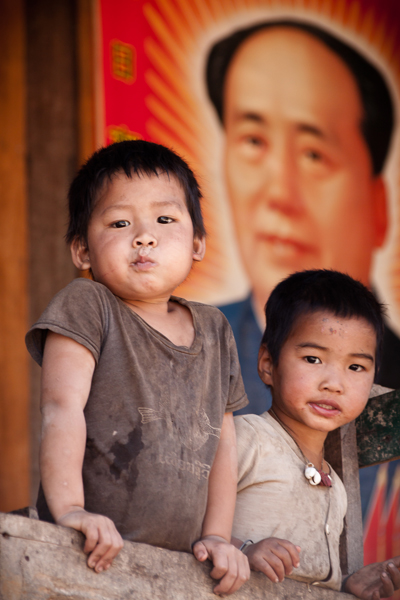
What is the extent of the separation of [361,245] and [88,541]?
2508 mm

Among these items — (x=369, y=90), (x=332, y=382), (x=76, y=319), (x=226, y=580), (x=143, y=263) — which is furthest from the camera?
(x=369, y=90)

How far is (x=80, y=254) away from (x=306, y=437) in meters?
0.62

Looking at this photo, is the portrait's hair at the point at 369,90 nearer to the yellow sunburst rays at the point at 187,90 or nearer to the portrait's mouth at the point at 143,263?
the yellow sunburst rays at the point at 187,90

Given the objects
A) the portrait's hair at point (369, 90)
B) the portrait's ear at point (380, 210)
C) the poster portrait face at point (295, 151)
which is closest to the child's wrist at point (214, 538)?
the poster portrait face at point (295, 151)

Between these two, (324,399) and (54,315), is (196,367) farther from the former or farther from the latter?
(324,399)

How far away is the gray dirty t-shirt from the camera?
1198 mm

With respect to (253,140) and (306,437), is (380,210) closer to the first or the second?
(253,140)

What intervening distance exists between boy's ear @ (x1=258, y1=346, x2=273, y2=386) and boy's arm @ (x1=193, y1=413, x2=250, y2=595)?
281 mm

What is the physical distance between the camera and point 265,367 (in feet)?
5.64

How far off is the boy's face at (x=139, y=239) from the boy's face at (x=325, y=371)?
353mm

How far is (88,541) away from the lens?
0.96 meters

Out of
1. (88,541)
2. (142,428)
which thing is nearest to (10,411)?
(142,428)

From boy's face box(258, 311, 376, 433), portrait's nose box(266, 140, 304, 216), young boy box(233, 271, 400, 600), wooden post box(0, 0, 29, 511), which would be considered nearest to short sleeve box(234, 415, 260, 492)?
young boy box(233, 271, 400, 600)

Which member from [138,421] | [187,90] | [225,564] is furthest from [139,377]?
[187,90]
